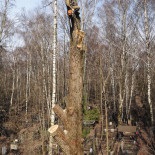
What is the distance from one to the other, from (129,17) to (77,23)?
10.7 meters

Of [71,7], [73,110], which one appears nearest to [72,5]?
[71,7]

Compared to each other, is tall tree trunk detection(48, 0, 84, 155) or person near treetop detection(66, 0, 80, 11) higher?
person near treetop detection(66, 0, 80, 11)

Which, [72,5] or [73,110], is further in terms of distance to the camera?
[72,5]

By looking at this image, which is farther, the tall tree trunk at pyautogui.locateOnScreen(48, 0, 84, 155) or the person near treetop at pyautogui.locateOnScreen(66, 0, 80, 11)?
the person near treetop at pyautogui.locateOnScreen(66, 0, 80, 11)

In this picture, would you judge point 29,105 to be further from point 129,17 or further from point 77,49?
point 77,49

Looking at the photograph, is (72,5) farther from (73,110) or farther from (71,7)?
(73,110)

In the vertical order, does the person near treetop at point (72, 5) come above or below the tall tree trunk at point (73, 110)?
above

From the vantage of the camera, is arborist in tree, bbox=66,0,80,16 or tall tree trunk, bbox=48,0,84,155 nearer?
tall tree trunk, bbox=48,0,84,155

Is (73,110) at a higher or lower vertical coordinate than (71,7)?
lower

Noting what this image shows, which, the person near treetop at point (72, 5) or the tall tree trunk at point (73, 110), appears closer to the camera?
the tall tree trunk at point (73, 110)

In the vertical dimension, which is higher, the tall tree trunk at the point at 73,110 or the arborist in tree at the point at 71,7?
the arborist in tree at the point at 71,7

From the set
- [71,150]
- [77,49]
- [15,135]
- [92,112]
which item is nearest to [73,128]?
[71,150]

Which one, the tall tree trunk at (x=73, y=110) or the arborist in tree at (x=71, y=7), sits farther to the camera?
the arborist in tree at (x=71, y=7)

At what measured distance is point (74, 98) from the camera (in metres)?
3.39
